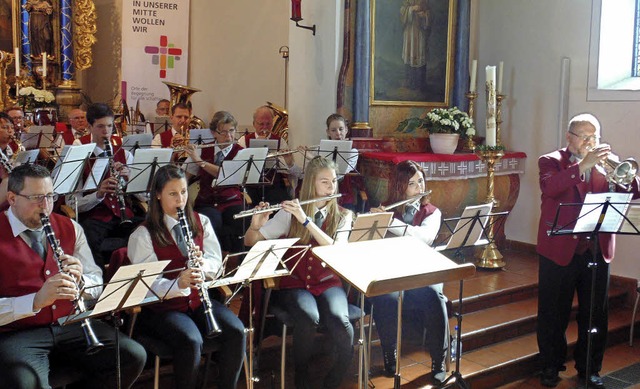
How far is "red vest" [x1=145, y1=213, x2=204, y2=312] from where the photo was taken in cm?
376

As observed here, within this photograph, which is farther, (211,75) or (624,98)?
(211,75)

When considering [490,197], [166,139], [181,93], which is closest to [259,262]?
[166,139]

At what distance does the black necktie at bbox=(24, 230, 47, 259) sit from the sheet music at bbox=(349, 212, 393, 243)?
5.38ft

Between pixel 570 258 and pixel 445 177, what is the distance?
7.44ft

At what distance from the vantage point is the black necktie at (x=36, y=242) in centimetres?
336

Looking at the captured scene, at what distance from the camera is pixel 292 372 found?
4.71 m

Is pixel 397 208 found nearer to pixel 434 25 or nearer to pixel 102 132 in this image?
pixel 102 132

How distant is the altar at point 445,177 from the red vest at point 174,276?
2.96 meters

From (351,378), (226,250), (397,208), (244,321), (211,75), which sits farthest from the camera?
(211,75)

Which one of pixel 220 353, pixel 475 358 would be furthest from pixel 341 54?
pixel 220 353

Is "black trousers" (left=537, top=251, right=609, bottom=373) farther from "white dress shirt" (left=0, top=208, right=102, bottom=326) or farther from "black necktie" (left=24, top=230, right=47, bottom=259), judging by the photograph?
"black necktie" (left=24, top=230, right=47, bottom=259)

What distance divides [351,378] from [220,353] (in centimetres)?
114

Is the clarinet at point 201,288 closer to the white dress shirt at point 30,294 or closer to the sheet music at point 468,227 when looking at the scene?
the white dress shirt at point 30,294

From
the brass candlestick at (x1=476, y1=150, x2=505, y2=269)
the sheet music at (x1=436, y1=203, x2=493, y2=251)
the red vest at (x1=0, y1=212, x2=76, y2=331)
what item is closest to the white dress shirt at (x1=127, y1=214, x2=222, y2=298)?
the red vest at (x1=0, y1=212, x2=76, y2=331)
